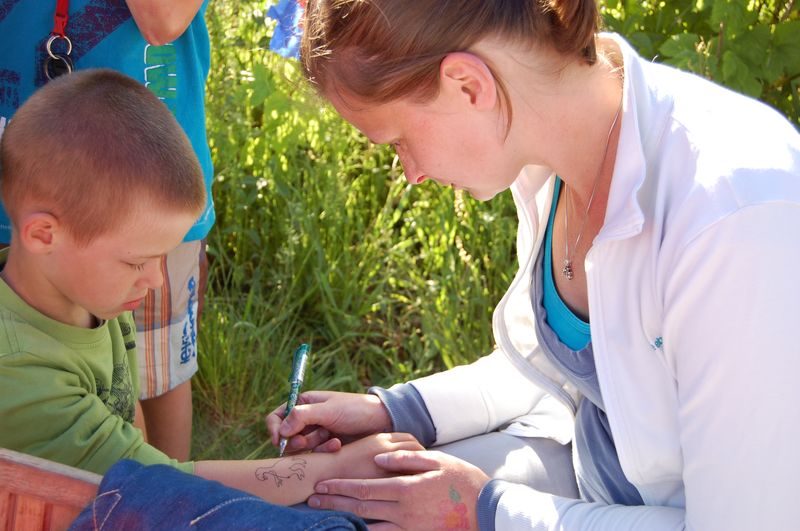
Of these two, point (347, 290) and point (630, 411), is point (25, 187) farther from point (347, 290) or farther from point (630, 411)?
point (347, 290)

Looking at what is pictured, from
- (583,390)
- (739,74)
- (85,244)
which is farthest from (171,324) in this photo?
(739,74)

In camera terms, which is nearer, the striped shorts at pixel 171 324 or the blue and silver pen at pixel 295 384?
the blue and silver pen at pixel 295 384

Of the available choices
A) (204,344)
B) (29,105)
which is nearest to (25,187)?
(29,105)

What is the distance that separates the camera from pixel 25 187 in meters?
1.70

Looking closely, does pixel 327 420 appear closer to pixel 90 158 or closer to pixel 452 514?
pixel 452 514

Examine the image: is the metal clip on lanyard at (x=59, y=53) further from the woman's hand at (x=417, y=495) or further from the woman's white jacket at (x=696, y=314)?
the woman's white jacket at (x=696, y=314)

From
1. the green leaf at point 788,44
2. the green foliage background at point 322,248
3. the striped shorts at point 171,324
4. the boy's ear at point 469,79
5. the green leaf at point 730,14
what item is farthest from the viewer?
the green foliage background at point 322,248

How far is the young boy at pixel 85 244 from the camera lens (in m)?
1.61

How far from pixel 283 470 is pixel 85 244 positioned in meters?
0.54

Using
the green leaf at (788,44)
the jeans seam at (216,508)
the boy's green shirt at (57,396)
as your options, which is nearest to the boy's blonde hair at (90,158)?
the boy's green shirt at (57,396)

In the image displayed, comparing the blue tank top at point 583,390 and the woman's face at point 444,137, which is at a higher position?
the woman's face at point 444,137

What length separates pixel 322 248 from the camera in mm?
3402

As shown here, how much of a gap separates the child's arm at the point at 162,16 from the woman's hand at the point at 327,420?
0.80 meters

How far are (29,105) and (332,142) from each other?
187cm
